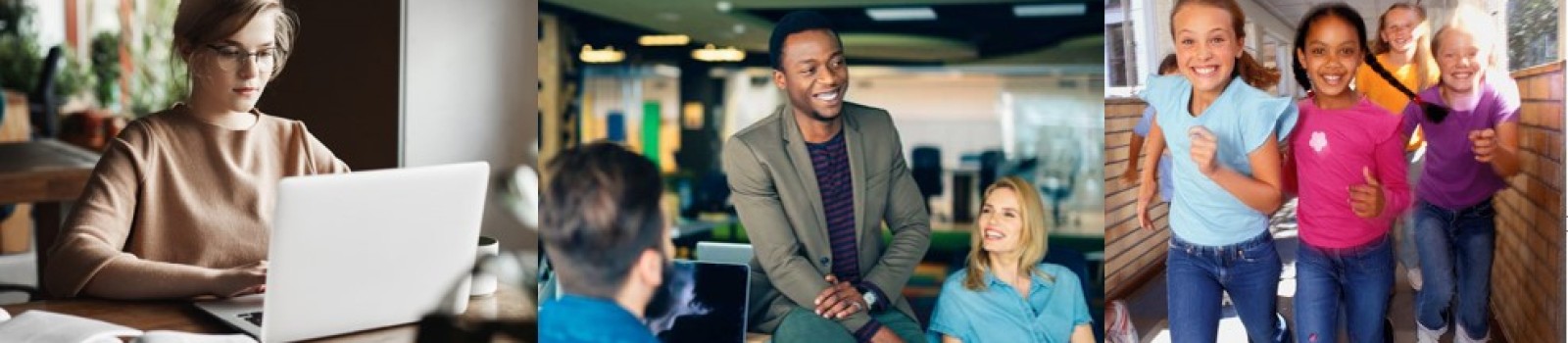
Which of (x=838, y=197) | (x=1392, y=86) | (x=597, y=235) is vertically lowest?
(x=597, y=235)

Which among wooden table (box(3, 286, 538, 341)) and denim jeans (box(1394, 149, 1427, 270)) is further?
denim jeans (box(1394, 149, 1427, 270))

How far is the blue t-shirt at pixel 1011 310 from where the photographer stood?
149 inches

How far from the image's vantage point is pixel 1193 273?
3.77 meters

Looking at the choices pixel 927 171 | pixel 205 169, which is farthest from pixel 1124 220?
→ pixel 205 169

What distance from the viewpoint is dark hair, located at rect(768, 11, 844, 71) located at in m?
3.90

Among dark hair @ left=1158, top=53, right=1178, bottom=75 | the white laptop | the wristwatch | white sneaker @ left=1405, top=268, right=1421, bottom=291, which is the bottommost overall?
the wristwatch

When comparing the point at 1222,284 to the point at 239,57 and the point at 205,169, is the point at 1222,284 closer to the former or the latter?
the point at 205,169

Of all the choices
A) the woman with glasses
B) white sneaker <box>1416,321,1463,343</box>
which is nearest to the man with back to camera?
the woman with glasses

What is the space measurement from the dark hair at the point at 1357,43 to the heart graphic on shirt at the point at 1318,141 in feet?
0.36

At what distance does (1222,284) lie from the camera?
12.4 feet

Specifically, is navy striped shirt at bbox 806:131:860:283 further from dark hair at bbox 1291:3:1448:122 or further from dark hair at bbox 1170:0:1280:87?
dark hair at bbox 1291:3:1448:122

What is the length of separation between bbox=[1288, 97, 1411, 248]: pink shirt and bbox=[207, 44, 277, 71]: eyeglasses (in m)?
2.77

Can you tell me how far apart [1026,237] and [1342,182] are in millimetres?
749

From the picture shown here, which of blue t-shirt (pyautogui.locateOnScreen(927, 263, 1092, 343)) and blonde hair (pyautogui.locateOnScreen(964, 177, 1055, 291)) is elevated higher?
blonde hair (pyautogui.locateOnScreen(964, 177, 1055, 291))
